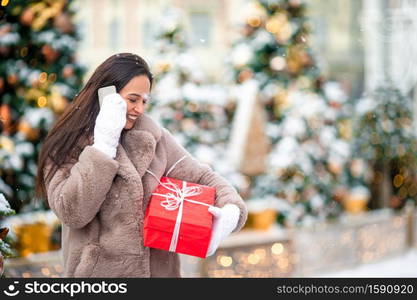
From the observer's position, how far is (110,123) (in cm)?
204

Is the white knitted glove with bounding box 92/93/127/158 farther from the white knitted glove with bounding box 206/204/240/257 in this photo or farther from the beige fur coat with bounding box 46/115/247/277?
the white knitted glove with bounding box 206/204/240/257

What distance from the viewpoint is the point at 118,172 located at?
2.12 m

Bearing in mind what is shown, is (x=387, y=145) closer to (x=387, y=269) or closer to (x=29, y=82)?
(x=387, y=269)

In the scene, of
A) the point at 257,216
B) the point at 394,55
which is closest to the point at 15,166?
the point at 257,216

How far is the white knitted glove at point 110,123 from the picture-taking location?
204 cm

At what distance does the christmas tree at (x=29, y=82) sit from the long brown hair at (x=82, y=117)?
256 cm

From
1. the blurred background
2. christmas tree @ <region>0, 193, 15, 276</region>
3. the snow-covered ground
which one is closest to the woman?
christmas tree @ <region>0, 193, 15, 276</region>

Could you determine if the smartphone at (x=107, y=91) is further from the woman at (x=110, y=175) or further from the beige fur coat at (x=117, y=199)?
the beige fur coat at (x=117, y=199)

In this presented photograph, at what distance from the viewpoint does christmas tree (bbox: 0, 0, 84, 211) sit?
471 centimetres

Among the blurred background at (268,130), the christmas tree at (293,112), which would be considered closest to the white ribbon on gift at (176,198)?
the blurred background at (268,130)

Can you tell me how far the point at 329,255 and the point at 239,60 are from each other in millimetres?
Result: 2523

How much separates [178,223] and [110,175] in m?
0.27

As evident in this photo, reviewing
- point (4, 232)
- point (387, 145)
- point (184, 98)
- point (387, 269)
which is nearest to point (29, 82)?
point (184, 98)

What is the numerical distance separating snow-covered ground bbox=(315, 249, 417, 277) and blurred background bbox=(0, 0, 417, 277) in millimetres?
32
